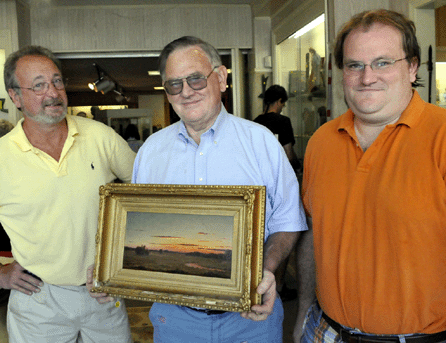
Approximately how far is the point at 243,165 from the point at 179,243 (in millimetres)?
370

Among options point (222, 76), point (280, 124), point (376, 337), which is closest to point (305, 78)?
point (280, 124)

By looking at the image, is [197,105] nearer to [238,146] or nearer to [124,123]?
[238,146]

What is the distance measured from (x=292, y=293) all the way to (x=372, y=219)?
9.76ft

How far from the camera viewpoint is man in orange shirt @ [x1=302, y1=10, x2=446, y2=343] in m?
1.17

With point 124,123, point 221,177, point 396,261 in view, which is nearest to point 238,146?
point 221,177

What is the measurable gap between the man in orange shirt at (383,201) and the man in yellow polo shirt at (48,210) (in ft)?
3.44

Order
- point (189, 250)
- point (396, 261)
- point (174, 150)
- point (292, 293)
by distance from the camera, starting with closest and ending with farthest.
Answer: point (396, 261) → point (189, 250) → point (174, 150) → point (292, 293)

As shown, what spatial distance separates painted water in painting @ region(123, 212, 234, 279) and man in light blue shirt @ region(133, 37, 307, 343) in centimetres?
22

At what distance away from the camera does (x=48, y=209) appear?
1.81 metres

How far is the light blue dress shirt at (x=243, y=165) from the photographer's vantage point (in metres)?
1.51

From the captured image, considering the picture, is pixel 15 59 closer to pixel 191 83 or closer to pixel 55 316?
pixel 191 83

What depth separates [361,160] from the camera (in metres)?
1.29

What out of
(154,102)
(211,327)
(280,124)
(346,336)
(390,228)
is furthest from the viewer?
(154,102)

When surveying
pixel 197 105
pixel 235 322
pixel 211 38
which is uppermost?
pixel 211 38
